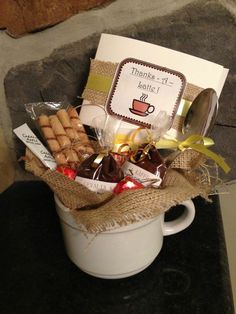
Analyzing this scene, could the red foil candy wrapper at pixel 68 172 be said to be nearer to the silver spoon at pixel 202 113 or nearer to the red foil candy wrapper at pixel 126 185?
the red foil candy wrapper at pixel 126 185

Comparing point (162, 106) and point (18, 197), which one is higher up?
point (162, 106)

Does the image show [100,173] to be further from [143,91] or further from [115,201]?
[143,91]

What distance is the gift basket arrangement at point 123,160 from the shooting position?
0.51m

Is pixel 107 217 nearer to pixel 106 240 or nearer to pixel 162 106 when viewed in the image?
pixel 106 240

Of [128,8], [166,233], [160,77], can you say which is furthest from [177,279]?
[128,8]

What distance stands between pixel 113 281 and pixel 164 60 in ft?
1.05

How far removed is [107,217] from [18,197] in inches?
12.9

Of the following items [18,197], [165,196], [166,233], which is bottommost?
[18,197]

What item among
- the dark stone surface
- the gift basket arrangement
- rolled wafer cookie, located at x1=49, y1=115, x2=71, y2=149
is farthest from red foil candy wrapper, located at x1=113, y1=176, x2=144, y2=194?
the dark stone surface

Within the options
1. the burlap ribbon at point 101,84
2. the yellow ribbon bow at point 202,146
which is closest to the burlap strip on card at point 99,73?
the burlap ribbon at point 101,84

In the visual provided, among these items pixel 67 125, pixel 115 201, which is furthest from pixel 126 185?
pixel 67 125

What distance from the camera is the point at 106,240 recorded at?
52 centimetres

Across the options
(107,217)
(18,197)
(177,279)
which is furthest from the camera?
(18,197)

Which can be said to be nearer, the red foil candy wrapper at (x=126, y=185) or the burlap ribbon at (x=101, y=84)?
the red foil candy wrapper at (x=126, y=185)
